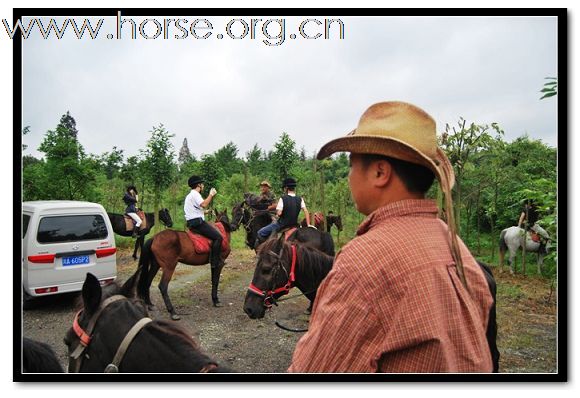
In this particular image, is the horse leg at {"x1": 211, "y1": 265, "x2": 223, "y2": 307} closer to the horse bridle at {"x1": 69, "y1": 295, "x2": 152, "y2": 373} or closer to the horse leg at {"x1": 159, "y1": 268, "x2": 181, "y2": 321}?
the horse leg at {"x1": 159, "y1": 268, "x2": 181, "y2": 321}

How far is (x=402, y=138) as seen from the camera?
117cm

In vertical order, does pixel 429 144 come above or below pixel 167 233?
above

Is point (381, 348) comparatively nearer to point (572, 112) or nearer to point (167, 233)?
point (572, 112)

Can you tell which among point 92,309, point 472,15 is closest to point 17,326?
point 92,309

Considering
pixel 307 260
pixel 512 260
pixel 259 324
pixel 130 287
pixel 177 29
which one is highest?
pixel 177 29

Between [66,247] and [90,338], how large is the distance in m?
4.16

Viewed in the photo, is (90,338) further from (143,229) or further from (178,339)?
(143,229)

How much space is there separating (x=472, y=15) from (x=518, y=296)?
16.6 feet

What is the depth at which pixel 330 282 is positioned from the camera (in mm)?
1085

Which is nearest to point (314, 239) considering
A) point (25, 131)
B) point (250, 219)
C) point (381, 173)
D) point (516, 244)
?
point (25, 131)

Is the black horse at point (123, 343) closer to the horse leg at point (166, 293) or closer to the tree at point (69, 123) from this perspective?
the tree at point (69, 123)

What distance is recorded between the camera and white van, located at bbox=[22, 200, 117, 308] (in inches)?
185

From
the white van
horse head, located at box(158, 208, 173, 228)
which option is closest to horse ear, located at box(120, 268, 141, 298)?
the white van

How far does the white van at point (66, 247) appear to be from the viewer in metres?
4.71
